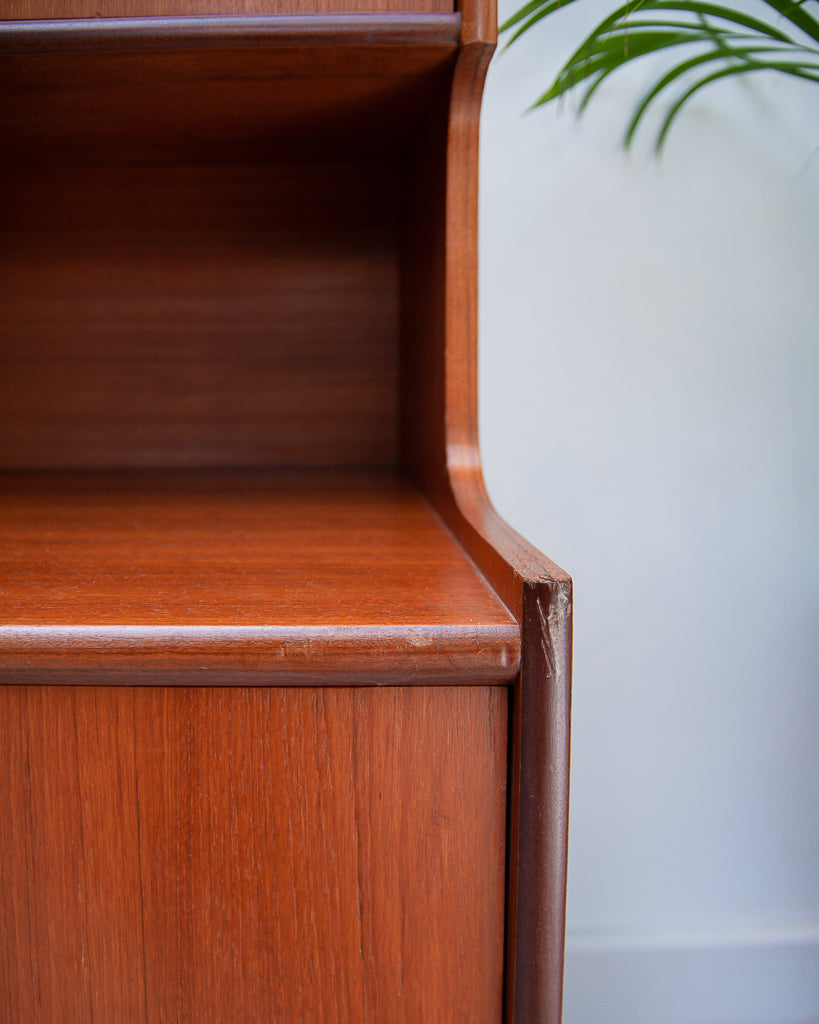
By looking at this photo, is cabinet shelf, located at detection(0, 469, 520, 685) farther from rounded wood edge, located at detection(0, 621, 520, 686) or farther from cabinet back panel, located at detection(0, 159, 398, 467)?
cabinet back panel, located at detection(0, 159, 398, 467)

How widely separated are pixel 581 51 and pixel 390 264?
0.36 m

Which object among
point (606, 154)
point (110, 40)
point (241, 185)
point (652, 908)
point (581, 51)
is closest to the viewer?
point (110, 40)

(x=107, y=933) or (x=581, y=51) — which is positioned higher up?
(x=581, y=51)

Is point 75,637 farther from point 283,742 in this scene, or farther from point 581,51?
point 581,51

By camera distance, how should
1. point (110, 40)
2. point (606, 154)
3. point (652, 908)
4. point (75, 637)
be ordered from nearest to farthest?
point (75, 637), point (110, 40), point (606, 154), point (652, 908)

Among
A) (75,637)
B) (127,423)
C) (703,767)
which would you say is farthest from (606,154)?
(75,637)

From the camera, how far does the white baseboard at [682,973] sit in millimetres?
1026

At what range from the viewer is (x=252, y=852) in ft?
0.83

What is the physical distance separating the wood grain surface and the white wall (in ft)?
2.40

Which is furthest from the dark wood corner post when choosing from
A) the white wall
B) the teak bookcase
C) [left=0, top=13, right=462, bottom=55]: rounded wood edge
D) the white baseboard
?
the white baseboard

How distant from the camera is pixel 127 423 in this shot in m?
0.66

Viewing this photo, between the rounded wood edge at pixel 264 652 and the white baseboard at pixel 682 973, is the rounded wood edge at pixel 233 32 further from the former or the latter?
the white baseboard at pixel 682 973

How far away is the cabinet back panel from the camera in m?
0.64

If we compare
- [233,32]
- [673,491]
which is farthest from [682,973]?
[233,32]
